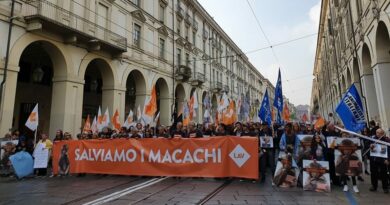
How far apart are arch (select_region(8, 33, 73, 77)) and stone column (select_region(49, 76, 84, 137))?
50 cm

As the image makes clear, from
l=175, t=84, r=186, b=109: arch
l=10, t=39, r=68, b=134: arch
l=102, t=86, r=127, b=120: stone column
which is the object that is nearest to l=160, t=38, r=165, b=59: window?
l=175, t=84, r=186, b=109: arch

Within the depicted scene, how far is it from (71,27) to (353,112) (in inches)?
546

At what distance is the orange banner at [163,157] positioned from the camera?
9.27 meters

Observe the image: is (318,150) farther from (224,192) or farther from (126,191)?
(126,191)

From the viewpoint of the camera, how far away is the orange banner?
365 inches

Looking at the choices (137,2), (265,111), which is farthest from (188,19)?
(265,111)

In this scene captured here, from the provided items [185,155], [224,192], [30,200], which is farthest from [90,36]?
[224,192]

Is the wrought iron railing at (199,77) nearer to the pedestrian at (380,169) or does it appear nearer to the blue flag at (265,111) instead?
the blue flag at (265,111)

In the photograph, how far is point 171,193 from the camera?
7691 mm

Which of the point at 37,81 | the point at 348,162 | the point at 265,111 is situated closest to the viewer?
the point at 348,162

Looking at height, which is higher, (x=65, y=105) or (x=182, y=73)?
(x=182, y=73)

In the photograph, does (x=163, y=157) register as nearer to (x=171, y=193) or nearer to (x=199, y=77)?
(x=171, y=193)

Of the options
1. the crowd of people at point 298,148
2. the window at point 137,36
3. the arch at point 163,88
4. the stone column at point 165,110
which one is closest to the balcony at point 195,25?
the arch at point 163,88

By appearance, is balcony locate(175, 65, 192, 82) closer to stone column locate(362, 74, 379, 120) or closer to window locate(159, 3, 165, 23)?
window locate(159, 3, 165, 23)
